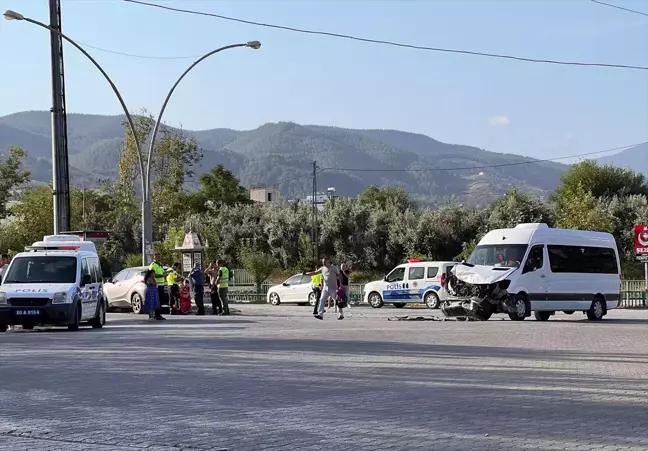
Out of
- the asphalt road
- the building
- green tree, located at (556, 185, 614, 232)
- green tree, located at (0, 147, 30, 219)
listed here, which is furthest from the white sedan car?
the building

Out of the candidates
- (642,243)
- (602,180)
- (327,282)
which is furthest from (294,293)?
(602,180)

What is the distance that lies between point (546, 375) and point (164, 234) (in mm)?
65247

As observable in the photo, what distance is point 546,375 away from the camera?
14.0 m

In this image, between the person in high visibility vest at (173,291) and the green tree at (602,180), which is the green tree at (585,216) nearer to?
the green tree at (602,180)

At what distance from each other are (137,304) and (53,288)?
10219mm

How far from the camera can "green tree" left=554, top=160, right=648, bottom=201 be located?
81438 mm

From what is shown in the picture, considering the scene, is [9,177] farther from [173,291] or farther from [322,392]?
[322,392]

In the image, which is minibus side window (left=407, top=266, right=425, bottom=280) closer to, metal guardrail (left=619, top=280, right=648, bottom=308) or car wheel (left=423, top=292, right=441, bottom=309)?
car wheel (left=423, top=292, right=441, bottom=309)

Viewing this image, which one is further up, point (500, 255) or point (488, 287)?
point (500, 255)

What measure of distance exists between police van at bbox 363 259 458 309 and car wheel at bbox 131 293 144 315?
1078 centimetres

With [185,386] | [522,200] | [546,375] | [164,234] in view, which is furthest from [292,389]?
[164,234]

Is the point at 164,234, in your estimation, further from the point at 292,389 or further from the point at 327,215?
the point at 292,389

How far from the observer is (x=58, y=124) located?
106 feet

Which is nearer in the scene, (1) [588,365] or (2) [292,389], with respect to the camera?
(2) [292,389]
